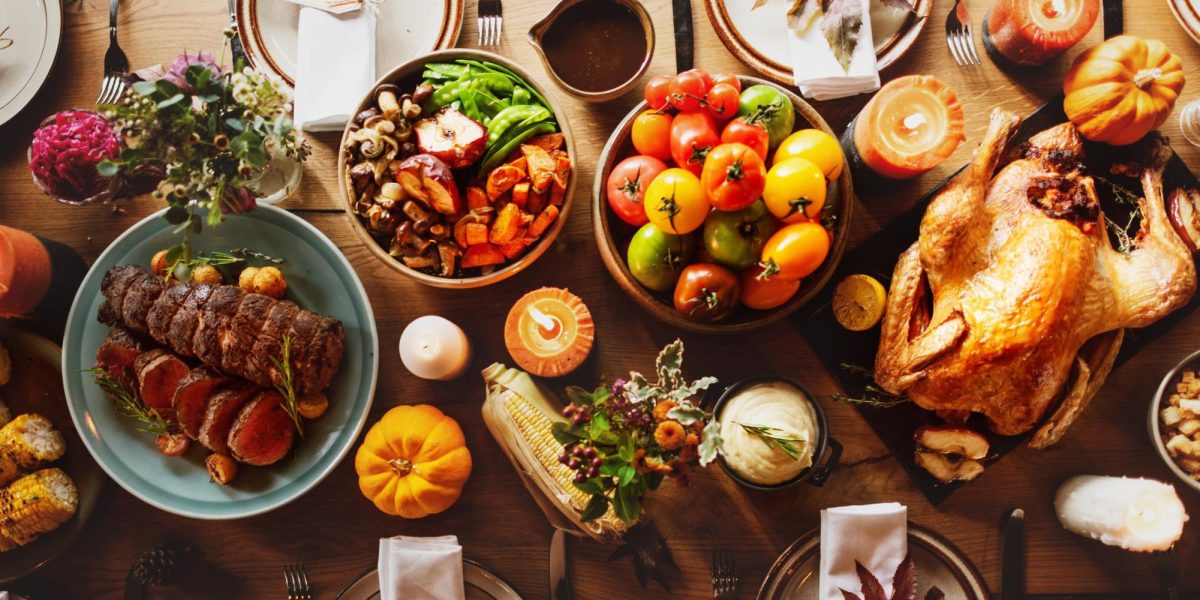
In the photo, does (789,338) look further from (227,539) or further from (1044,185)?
(227,539)

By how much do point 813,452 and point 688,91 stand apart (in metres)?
0.70

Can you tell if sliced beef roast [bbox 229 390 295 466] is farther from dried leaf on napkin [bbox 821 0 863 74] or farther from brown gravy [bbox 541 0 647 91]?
dried leaf on napkin [bbox 821 0 863 74]

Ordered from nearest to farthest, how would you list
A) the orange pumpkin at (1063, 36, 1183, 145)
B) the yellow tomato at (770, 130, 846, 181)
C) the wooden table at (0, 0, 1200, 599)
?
1. the yellow tomato at (770, 130, 846, 181)
2. the orange pumpkin at (1063, 36, 1183, 145)
3. the wooden table at (0, 0, 1200, 599)

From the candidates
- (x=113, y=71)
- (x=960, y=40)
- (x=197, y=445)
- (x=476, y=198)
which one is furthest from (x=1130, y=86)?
(x=113, y=71)

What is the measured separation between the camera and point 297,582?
1423mm

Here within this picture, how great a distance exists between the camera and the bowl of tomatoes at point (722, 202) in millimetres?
1139

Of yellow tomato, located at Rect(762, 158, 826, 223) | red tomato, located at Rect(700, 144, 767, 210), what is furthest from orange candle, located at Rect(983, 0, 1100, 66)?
red tomato, located at Rect(700, 144, 767, 210)

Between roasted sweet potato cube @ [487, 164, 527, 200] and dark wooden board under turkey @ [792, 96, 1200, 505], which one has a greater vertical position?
roasted sweet potato cube @ [487, 164, 527, 200]

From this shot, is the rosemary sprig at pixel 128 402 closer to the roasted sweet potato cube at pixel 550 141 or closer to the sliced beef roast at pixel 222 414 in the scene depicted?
the sliced beef roast at pixel 222 414

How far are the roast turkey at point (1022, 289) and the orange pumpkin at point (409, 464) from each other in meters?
0.84

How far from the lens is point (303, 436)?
1332 mm

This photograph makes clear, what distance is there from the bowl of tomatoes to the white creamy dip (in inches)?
5.6

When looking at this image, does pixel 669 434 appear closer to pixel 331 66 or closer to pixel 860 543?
pixel 860 543

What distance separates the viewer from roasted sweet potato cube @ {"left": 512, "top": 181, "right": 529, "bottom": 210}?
123 cm
